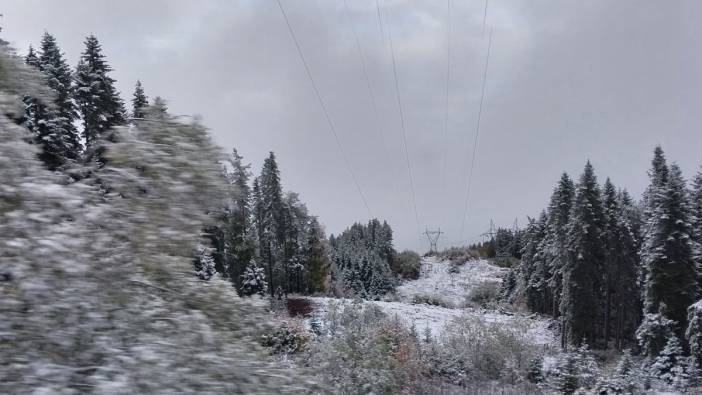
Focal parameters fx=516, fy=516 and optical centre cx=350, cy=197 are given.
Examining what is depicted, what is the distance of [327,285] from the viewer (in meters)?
63.2

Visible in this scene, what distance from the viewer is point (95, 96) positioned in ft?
85.5

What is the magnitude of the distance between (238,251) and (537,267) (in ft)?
119

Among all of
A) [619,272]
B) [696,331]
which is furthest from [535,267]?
[696,331]

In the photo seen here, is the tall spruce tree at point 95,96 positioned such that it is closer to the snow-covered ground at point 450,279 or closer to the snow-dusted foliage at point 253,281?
the snow-dusted foliage at point 253,281

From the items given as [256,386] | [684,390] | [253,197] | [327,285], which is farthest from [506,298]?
[256,386]

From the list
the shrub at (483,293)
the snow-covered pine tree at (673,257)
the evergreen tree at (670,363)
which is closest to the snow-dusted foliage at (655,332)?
the snow-covered pine tree at (673,257)

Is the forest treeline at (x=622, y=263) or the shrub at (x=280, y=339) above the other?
the forest treeline at (x=622, y=263)

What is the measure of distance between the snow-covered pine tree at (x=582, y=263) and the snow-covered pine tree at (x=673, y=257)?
8405mm

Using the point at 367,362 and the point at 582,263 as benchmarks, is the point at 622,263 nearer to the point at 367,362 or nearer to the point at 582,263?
the point at 582,263

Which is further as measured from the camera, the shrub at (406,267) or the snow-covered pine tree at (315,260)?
the shrub at (406,267)

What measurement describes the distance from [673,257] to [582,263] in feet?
31.6

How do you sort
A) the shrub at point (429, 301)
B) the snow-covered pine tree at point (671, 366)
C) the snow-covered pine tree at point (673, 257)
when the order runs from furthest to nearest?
1. the shrub at point (429, 301)
2. the snow-covered pine tree at point (673, 257)
3. the snow-covered pine tree at point (671, 366)

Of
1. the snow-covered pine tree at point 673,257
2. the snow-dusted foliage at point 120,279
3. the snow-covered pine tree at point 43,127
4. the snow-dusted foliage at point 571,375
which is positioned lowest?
the snow-dusted foliage at point 571,375

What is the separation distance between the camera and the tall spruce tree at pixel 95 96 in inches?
1046
